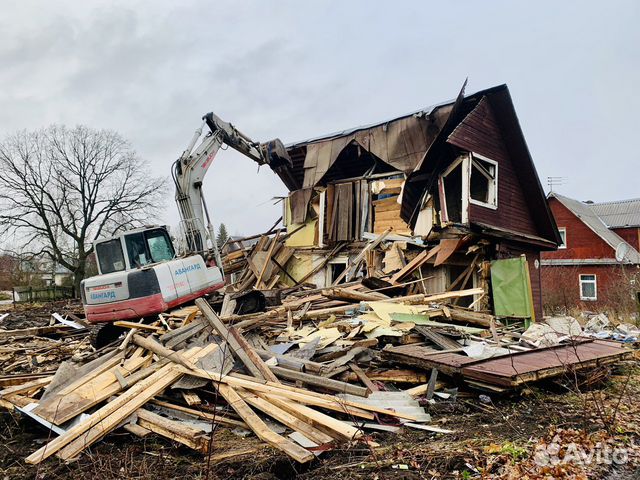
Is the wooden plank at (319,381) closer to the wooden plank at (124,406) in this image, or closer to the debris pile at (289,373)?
the debris pile at (289,373)

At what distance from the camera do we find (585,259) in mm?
29141

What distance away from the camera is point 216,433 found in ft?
16.5

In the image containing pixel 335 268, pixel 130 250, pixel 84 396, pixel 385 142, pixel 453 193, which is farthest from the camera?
pixel 335 268

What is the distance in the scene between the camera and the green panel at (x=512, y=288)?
1230 centimetres

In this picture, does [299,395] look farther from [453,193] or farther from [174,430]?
[453,193]

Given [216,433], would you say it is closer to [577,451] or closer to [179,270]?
[577,451]

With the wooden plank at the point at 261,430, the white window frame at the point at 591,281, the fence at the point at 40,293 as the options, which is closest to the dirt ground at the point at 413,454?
the wooden plank at the point at 261,430

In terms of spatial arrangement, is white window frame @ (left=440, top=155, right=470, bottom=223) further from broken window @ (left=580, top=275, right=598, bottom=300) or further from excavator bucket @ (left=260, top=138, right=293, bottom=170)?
broken window @ (left=580, top=275, right=598, bottom=300)

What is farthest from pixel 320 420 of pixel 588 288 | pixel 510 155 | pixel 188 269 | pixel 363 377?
pixel 588 288

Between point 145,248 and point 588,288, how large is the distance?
2907 cm

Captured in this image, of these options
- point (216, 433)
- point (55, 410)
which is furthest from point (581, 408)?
point (55, 410)

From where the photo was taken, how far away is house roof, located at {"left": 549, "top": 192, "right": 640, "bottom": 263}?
28109 millimetres

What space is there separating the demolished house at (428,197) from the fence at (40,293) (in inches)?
843

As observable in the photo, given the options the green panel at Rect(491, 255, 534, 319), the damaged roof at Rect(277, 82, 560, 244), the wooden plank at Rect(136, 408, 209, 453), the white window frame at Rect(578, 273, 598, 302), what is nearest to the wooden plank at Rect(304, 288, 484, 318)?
the green panel at Rect(491, 255, 534, 319)
